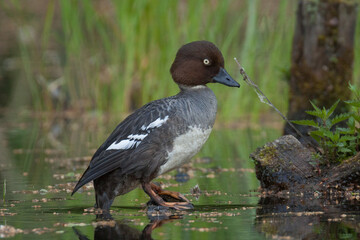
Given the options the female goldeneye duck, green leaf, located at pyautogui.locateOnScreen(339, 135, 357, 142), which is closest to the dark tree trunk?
green leaf, located at pyautogui.locateOnScreen(339, 135, 357, 142)

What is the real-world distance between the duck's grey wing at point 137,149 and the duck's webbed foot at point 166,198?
140mm

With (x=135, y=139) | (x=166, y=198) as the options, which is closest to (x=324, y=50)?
(x=166, y=198)

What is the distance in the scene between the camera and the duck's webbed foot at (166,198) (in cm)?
546

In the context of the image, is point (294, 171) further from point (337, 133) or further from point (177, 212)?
point (177, 212)

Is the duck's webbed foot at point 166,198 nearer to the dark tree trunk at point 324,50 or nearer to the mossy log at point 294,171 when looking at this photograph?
the mossy log at point 294,171

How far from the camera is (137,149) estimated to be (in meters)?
5.59

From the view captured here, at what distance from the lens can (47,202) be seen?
19.1 feet

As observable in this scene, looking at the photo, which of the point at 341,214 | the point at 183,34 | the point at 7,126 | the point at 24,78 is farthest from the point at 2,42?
the point at 341,214

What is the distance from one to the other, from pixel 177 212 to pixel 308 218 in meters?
1.08

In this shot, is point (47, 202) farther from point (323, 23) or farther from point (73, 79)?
point (73, 79)

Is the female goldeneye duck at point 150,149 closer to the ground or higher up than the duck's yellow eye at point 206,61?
closer to the ground

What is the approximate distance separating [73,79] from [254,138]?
11.9 feet

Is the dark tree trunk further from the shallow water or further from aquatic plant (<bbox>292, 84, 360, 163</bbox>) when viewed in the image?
aquatic plant (<bbox>292, 84, 360, 163</bbox>)

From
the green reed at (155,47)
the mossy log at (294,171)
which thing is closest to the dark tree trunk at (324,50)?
the green reed at (155,47)
